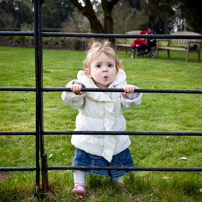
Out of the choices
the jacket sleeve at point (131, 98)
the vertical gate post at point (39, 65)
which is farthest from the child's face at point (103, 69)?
the vertical gate post at point (39, 65)

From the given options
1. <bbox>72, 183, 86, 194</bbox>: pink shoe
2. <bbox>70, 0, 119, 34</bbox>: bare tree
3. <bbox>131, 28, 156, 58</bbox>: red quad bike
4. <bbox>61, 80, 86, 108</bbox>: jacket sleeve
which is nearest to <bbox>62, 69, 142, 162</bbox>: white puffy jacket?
<bbox>61, 80, 86, 108</bbox>: jacket sleeve

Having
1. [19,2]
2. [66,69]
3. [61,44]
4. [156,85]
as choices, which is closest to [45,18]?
[19,2]

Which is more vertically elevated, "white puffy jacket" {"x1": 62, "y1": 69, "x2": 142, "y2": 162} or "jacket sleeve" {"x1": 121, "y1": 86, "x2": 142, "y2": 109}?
"jacket sleeve" {"x1": 121, "y1": 86, "x2": 142, "y2": 109}

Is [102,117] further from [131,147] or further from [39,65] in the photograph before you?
[131,147]

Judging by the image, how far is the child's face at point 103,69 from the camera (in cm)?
213

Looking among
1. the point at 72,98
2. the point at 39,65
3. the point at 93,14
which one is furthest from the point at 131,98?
the point at 93,14

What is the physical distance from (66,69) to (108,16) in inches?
391

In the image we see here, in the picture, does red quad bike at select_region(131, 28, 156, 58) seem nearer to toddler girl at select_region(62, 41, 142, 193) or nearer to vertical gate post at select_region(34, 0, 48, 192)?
toddler girl at select_region(62, 41, 142, 193)

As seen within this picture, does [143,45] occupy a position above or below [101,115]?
above

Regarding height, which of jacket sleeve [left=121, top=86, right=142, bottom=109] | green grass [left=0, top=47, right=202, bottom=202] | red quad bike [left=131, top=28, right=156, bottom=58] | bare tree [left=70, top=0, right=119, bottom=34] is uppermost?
bare tree [left=70, top=0, right=119, bottom=34]

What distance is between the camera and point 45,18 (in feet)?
129

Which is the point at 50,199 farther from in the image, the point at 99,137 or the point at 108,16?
the point at 108,16

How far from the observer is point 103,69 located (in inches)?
83.7

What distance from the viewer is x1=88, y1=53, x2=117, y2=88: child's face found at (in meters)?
2.13
